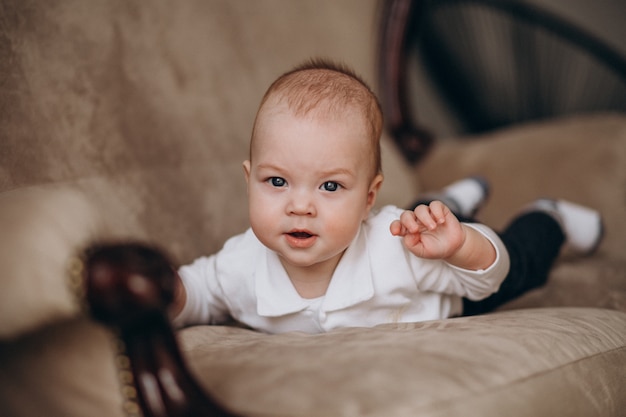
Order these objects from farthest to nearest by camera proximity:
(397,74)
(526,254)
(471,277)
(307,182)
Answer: (397,74), (526,254), (471,277), (307,182)

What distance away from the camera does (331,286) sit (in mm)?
907

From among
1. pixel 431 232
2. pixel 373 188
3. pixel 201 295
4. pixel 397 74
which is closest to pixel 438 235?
pixel 431 232

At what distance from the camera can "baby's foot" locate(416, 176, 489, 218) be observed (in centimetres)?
127

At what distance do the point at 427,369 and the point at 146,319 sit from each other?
292 millimetres

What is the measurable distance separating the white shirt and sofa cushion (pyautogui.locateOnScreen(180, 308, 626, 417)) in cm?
9

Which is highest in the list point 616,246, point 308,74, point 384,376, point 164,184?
point 308,74

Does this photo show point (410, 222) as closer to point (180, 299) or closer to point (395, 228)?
point (395, 228)

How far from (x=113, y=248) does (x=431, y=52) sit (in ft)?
5.97

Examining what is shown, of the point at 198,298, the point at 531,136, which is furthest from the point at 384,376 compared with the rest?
the point at 531,136

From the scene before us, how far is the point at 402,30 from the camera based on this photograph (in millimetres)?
1621

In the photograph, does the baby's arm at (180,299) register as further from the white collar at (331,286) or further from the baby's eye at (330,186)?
the baby's eye at (330,186)

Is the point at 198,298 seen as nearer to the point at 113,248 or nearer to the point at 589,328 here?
the point at 113,248

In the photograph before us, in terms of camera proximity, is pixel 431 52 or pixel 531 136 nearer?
pixel 531 136

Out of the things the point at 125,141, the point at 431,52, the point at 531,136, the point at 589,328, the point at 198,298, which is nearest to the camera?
the point at 589,328
